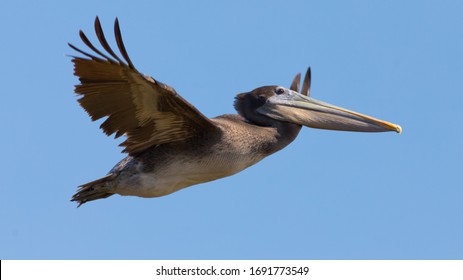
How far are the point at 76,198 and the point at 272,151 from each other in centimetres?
231

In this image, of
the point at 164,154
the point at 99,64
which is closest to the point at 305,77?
the point at 164,154

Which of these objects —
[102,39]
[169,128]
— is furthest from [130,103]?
[102,39]

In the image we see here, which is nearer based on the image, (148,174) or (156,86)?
(156,86)

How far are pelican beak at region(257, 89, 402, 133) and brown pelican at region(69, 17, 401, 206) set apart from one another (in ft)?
0.04

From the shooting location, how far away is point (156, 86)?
10.8m

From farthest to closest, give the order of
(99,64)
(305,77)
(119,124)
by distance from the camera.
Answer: (305,77) < (119,124) < (99,64)

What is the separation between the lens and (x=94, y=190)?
1185 centimetres

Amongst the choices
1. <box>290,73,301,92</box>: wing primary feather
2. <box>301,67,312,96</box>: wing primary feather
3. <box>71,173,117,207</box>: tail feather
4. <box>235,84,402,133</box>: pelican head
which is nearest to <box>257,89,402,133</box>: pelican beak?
<box>235,84,402,133</box>: pelican head

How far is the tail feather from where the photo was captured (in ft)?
38.5

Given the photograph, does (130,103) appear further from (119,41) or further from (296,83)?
(296,83)

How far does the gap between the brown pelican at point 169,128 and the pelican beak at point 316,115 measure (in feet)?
0.04

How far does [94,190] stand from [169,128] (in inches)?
46.8

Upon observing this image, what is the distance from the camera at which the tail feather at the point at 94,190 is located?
1174 centimetres

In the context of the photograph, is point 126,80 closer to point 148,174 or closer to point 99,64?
point 99,64
